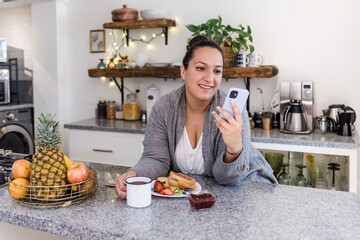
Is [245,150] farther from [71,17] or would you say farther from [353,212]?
[71,17]

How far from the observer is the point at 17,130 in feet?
13.1

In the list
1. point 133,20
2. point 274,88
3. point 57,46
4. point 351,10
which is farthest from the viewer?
point 57,46

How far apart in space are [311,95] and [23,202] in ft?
8.54

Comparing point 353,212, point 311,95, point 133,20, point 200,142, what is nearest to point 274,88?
point 311,95

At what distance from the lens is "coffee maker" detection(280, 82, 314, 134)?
304 centimetres

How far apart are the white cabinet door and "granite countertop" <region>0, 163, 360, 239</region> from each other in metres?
1.89

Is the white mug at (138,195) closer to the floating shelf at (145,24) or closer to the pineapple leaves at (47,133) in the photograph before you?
the pineapple leaves at (47,133)

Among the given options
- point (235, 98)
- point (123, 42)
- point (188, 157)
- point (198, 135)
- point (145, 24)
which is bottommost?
point (188, 157)

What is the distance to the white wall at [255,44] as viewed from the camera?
10.5ft

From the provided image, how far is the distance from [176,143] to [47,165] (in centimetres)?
68

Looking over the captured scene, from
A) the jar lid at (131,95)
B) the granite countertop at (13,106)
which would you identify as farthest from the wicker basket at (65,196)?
the granite countertop at (13,106)

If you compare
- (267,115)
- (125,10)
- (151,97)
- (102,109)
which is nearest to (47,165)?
(267,115)

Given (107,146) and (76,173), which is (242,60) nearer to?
(107,146)

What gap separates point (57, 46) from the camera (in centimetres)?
411
